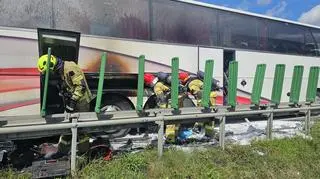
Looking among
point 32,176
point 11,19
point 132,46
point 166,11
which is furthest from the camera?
point 166,11

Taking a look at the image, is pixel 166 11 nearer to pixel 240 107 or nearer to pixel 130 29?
pixel 130 29

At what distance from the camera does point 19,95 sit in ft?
25.3

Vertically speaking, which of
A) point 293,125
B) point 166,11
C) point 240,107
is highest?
point 166,11

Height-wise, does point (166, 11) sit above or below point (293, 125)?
above

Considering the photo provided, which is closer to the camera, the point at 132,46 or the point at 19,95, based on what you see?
the point at 19,95

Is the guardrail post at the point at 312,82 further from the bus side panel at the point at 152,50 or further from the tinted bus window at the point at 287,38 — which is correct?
the tinted bus window at the point at 287,38

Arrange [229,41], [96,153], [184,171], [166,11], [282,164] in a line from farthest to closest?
[229,41] → [166,11] → [282,164] → [96,153] → [184,171]

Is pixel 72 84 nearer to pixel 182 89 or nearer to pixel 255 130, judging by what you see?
pixel 182 89

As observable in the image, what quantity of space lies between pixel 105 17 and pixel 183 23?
7.42 feet

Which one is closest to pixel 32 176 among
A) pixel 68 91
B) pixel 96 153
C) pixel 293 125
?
pixel 96 153

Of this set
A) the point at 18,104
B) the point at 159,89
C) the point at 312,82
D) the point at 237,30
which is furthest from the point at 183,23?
the point at 18,104

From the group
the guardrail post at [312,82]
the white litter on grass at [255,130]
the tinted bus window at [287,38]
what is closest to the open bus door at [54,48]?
the white litter on grass at [255,130]

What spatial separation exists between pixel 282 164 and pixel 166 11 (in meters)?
4.90

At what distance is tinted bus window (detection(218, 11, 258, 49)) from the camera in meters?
11.4
